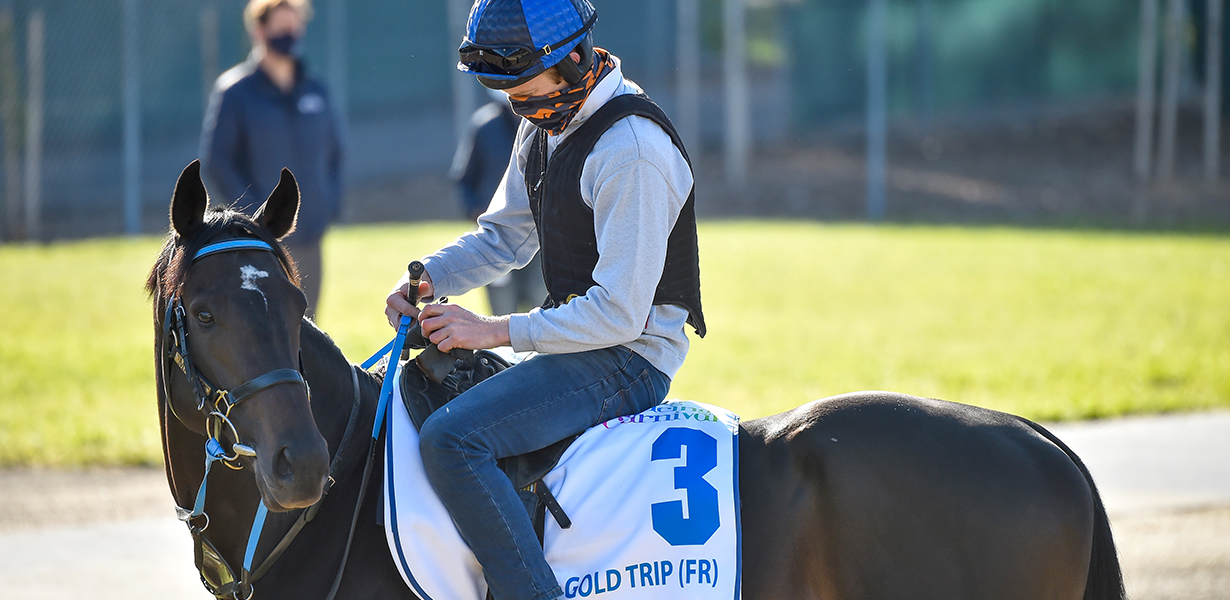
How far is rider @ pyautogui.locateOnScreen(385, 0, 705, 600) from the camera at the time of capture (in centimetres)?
258

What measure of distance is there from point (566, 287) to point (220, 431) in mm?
932

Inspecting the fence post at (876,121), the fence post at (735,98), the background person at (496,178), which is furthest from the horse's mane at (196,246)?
the fence post at (735,98)

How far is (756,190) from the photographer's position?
21.0 m

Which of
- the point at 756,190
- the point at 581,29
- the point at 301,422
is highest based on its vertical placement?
the point at 581,29

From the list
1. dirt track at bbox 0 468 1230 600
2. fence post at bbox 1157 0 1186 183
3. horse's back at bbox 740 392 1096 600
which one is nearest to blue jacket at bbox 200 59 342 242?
dirt track at bbox 0 468 1230 600

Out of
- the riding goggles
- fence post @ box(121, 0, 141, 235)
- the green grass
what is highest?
the riding goggles

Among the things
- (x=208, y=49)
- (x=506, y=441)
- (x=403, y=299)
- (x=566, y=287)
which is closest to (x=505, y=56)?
(x=566, y=287)

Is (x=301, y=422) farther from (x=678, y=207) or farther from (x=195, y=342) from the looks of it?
(x=678, y=207)

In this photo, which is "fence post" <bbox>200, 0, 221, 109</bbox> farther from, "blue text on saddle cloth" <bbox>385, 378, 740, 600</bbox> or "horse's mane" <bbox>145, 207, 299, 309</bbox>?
"blue text on saddle cloth" <bbox>385, 378, 740, 600</bbox>

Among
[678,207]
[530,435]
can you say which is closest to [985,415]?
[678,207]

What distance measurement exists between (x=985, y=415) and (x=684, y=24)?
18167 mm

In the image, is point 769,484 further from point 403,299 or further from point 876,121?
point 876,121

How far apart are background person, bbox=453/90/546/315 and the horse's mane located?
13.7 feet

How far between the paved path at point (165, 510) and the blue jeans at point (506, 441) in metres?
2.75
